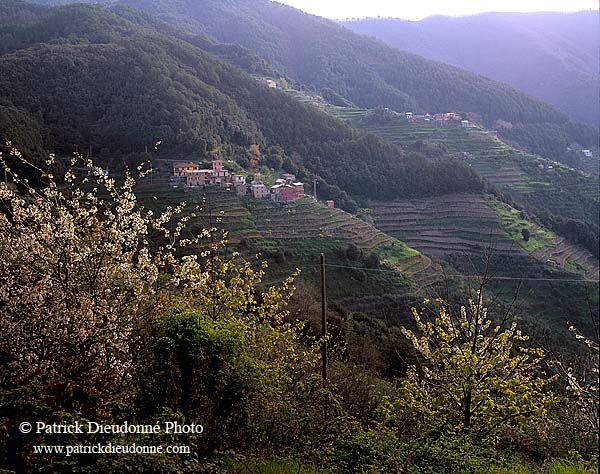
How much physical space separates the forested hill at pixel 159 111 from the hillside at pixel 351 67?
43592 millimetres

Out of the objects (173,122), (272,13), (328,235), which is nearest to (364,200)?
(328,235)

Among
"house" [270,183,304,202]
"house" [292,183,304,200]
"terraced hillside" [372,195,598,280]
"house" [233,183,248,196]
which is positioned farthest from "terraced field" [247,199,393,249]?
"terraced hillside" [372,195,598,280]

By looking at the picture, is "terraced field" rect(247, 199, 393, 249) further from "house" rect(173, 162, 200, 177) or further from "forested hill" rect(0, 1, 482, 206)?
"forested hill" rect(0, 1, 482, 206)

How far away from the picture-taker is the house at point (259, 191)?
39125 mm

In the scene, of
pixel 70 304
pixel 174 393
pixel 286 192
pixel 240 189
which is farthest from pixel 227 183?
pixel 174 393

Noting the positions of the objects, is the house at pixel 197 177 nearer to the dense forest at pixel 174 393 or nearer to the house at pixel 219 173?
the house at pixel 219 173

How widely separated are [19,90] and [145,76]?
17.1m

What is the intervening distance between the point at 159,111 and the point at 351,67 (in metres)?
86.8

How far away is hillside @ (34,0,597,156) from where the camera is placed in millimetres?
100619

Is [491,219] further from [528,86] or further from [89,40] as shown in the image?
[528,86]

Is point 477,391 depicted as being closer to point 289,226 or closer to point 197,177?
point 289,226

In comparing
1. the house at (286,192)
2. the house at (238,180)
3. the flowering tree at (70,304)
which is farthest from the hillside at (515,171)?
the flowering tree at (70,304)

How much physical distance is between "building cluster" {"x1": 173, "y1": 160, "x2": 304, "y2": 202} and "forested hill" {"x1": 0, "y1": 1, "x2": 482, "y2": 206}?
340cm

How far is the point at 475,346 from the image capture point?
26.3 feet
